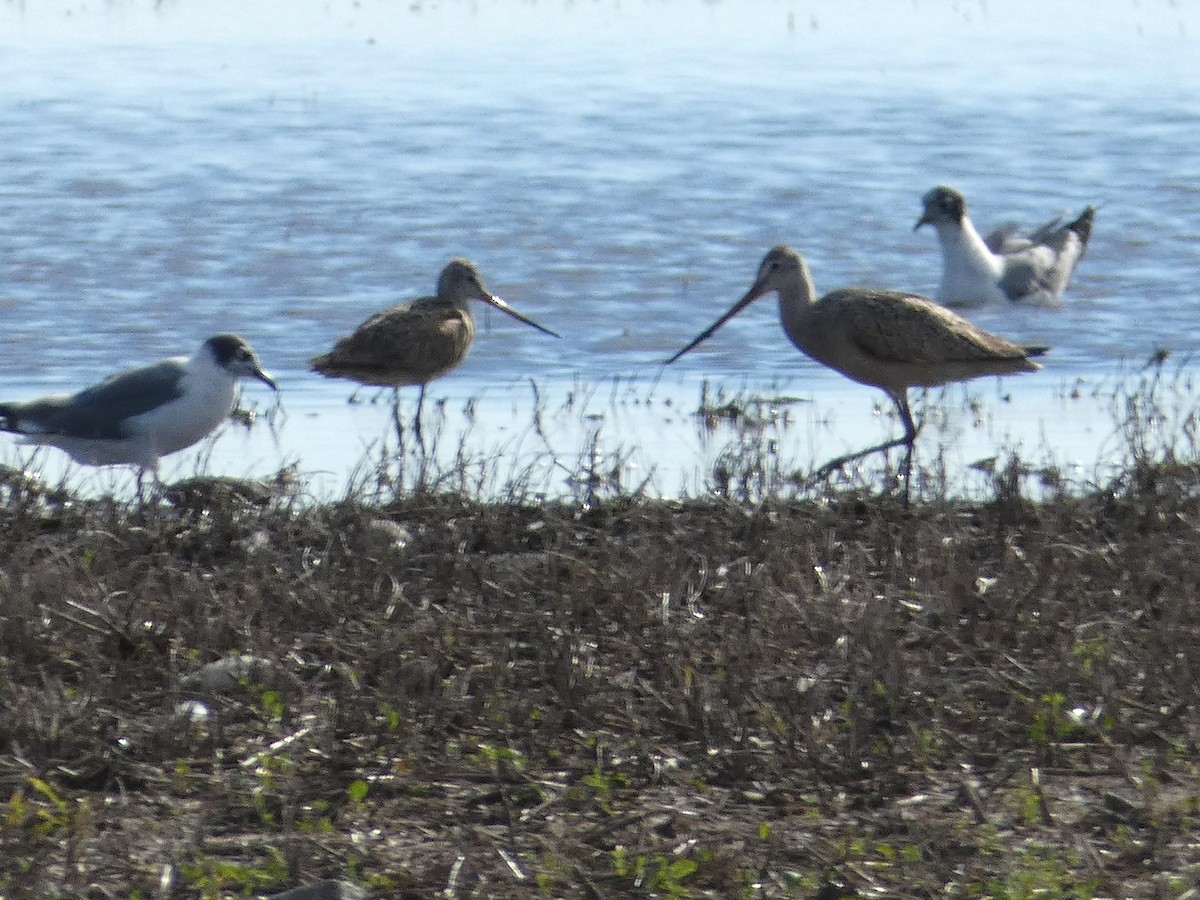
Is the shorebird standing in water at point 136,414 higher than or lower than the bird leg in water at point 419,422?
higher

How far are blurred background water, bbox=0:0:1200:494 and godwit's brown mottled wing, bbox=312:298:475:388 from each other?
0.25 metres

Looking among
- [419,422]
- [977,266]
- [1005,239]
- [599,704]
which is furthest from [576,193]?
[599,704]

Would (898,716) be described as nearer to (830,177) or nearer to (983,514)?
(983,514)

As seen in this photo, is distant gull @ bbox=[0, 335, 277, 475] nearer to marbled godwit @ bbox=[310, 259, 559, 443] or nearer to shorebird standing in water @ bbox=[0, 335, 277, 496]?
shorebird standing in water @ bbox=[0, 335, 277, 496]

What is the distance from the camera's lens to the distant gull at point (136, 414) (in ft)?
25.4

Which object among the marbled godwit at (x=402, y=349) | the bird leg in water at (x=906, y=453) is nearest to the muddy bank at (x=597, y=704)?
the bird leg in water at (x=906, y=453)

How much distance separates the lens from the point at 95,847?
4.16 m

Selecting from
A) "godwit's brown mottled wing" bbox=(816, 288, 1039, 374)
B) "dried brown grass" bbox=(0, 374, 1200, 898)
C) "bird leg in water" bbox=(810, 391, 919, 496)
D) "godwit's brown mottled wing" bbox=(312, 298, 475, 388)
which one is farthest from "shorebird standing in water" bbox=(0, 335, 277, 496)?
"godwit's brown mottled wing" bbox=(816, 288, 1039, 374)

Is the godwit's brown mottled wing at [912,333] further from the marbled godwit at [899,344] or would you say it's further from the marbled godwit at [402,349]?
the marbled godwit at [402,349]

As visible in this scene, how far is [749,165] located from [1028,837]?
13.4m

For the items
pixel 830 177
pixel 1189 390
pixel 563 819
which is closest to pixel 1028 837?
pixel 563 819

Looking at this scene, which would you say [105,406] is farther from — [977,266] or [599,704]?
[977,266]

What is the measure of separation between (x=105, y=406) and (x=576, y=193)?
27.9 feet

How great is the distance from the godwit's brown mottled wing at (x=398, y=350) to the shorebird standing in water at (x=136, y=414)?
1139mm
